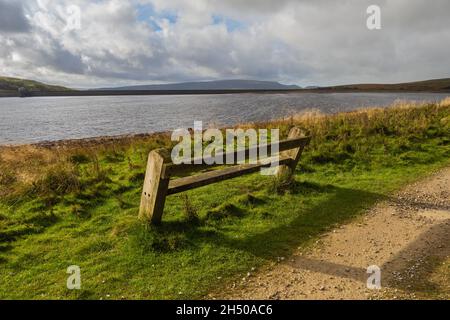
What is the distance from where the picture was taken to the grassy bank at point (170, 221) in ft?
15.1

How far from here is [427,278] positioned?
4.49m

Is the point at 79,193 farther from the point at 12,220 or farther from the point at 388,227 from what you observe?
the point at 388,227

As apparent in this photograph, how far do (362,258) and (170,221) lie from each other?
3255mm

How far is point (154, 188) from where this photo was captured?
5590 mm

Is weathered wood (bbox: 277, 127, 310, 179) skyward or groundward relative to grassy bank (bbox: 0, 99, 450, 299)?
skyward

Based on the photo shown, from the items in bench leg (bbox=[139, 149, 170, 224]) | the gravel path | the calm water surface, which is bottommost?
the gravel path

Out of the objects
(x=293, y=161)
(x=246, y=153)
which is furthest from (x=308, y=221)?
(x=293, y=161)

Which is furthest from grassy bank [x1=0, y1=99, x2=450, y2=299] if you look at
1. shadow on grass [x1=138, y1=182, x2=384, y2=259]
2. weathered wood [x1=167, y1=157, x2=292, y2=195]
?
weathered wood [x1=167, y1=157, x2=292, y2=195]

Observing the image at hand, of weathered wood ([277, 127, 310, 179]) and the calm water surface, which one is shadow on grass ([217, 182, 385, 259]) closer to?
weathered wood ([277, 127, 310, 179])

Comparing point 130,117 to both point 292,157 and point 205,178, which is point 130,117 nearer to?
point 292,157

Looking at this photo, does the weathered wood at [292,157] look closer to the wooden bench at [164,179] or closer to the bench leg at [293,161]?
the bench leg at [293,161]

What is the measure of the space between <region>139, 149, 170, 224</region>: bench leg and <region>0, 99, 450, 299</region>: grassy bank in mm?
248

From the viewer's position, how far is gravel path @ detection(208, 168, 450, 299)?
4301 mm

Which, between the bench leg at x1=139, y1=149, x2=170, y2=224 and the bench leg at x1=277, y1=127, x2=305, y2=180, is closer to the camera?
the bench leg at x1=139, y1=149, x2=170, y2=224
